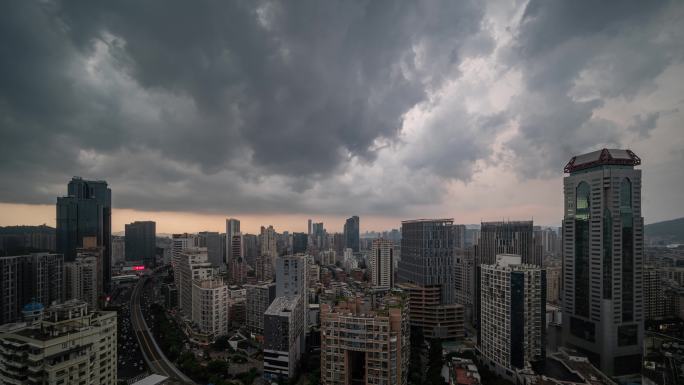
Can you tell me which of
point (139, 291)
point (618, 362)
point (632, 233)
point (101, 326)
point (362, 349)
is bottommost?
point (139, 291)

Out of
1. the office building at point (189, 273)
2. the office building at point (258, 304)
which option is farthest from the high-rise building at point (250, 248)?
the office building at point (258, 304)

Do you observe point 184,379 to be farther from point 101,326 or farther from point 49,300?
point 49,300

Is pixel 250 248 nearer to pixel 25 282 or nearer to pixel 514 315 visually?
pixel 25 282

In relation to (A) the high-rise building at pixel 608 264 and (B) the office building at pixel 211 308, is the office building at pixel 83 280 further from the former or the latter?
(A) the high-rise building at pixel 608 264

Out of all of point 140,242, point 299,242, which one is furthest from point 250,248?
point 140,242

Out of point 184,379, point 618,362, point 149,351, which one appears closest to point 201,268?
point 149,351

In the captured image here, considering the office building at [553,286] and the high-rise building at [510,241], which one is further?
the high-rise building at [510,241]
